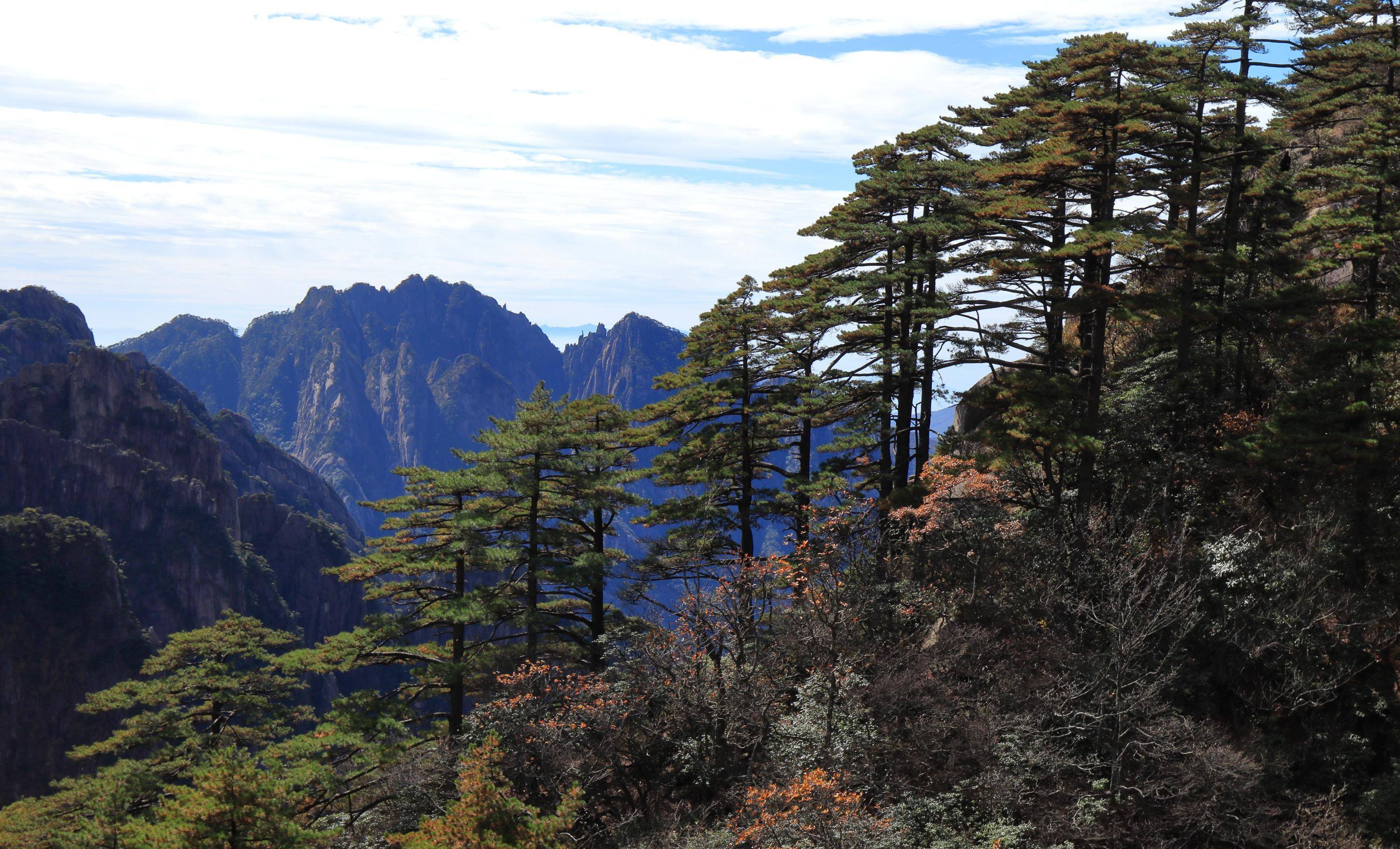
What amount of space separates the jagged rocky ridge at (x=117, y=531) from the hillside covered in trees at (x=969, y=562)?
226 ft

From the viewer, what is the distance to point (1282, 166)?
90.9ft

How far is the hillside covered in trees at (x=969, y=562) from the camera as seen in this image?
15.9m

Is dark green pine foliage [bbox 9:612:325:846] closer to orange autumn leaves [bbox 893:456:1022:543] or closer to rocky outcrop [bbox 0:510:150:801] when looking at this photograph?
orange autumn leaves [bbox 893:456:1022:543]

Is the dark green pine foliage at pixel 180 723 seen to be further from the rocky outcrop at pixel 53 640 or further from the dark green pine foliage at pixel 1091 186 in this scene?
the rocky outcrop at pixel 53 640

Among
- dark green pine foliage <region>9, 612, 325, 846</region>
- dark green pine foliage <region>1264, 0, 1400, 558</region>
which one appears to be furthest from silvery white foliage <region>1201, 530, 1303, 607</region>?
dark green pine foliage <region>9, 612, 325, 846</region>

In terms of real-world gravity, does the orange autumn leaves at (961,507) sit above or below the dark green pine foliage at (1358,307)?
below

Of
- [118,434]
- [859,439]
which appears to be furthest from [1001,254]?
[118,434]

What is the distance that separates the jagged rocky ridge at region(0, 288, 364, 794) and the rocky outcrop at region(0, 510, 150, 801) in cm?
14

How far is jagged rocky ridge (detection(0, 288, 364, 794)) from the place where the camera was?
83.6m

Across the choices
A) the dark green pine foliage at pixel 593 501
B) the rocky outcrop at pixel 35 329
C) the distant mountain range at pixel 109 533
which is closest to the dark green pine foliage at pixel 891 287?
the dark green pine foliage at pixel 593 501

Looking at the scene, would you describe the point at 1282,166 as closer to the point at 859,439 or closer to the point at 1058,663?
the point at 859,439

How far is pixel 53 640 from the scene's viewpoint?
276 ft

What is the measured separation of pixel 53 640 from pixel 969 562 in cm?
9739

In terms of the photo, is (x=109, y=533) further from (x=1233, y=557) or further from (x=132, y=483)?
(x=1233, y=557)
